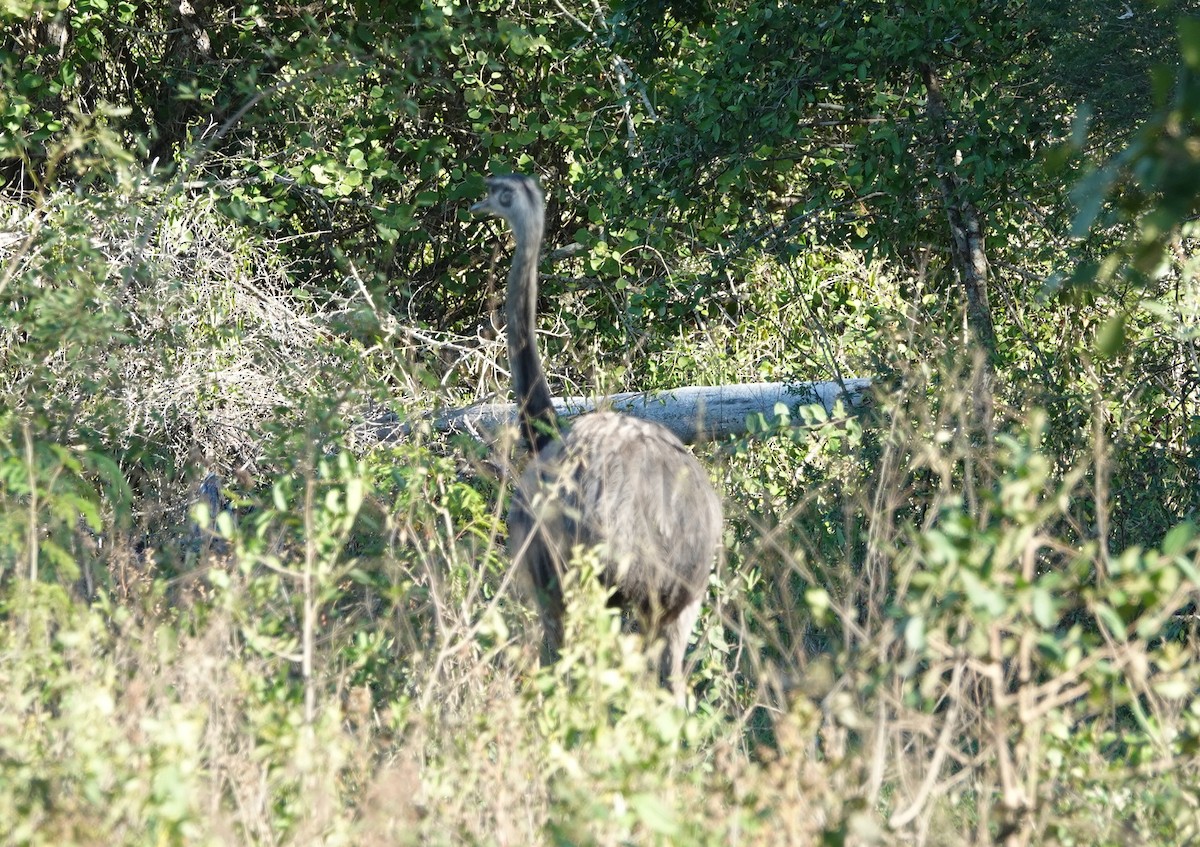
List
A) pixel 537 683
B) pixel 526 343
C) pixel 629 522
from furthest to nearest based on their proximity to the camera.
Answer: pixel 526 343
pixel 629 522
pixel 537 683

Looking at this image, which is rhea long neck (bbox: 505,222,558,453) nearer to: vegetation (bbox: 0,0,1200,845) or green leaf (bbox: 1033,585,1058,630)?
vegetation (bbox: 0,0,1200,845)

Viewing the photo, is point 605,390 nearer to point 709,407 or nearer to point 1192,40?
point 709,407

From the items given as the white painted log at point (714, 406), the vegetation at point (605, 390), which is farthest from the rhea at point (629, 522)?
the white painted log at point (714, 406)

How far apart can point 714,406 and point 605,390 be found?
27.1 inches

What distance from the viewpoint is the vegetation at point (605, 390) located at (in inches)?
125

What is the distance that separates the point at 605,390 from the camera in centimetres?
862

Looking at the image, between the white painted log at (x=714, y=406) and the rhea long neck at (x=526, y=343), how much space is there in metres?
1.57

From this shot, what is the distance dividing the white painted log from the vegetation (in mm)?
138

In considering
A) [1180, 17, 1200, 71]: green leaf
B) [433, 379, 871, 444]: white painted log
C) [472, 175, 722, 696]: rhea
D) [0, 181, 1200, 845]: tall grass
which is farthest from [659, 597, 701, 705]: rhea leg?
[1180, 17, 1200, 71]: green leaf

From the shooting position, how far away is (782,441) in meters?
7.53

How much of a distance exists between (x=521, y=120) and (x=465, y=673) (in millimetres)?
7047

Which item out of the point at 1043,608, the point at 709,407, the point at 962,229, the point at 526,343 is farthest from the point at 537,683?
the point at 962,229

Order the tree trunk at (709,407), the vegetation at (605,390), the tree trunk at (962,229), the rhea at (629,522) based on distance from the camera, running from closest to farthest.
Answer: the vegetation at (605,390)
the rhea at (629,522)
the tree trunk at (962,229)
the tree trunk at (709,407)

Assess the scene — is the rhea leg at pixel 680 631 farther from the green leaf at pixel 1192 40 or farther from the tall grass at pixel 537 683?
the green leaf at pixel 1192 40
